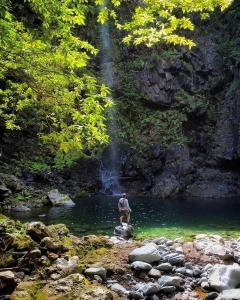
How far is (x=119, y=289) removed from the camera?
918 cm

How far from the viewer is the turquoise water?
59.1 feet

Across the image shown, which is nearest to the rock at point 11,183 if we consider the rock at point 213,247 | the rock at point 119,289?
the rock at point 213,247

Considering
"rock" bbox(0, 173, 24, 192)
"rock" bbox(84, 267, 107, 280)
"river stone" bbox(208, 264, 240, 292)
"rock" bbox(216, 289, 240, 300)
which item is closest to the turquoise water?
"rock" bbox(0, 173, 24, 192)

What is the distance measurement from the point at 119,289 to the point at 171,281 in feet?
4.89

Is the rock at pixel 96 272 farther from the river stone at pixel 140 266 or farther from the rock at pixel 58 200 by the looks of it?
the rock at pixel 58 200

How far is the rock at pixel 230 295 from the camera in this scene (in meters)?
8.39

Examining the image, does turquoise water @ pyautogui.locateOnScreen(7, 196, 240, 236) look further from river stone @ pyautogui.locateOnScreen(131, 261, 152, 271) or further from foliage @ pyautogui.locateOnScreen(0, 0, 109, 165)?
foliage @ pyautogui.locateOnScreen(0, 0, 109, 165)

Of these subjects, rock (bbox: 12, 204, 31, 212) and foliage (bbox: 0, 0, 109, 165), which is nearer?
foliage (bbox: 0, 0, 109, 165)

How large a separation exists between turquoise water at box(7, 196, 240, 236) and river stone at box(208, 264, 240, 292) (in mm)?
7029

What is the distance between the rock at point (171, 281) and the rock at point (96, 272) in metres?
1.55

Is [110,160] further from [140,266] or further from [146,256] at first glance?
[140,266]

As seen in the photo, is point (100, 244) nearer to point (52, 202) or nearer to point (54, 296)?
point (54, 296)

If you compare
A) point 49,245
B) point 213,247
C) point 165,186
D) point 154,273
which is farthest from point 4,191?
point 154,273

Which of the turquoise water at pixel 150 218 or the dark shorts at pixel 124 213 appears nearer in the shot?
the turquoise water at pixel 150 218
